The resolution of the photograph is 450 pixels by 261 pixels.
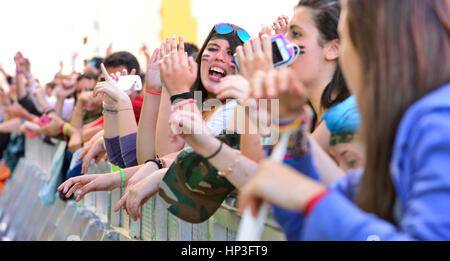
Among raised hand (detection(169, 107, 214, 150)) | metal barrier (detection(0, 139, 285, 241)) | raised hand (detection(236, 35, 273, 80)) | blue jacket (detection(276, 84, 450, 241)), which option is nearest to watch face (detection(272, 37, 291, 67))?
raised hand (detection(236, 35, 273, 80))

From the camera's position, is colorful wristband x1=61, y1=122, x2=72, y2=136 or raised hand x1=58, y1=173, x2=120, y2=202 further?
colorful wristband x1=61, y1=122, x2=72, y2=136

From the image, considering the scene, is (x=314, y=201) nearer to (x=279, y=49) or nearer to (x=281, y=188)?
(x=281, y=188)

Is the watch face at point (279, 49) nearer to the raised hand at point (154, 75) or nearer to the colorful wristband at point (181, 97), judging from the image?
the colorful wristband at point (181, 97)

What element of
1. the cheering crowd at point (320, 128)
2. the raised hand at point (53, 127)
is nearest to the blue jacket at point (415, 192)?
the cheering crowd at point (320, 128)

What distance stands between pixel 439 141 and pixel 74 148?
4.06 m

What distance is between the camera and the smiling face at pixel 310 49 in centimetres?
230

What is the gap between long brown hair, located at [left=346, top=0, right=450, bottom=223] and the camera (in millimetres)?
1161

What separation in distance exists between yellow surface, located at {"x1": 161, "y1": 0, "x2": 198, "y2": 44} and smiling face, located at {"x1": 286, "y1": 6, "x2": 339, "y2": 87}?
226 inches

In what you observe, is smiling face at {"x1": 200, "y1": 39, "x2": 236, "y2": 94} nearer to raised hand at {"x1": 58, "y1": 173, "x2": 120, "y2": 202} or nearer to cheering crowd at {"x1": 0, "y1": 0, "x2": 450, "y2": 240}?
cheering crowd at {"x1": 0, "y1": 0, "x2": 450, "y2": 240}

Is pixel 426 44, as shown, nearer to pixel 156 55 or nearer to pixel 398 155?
pixel 398 155

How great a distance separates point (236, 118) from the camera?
86.4 inches

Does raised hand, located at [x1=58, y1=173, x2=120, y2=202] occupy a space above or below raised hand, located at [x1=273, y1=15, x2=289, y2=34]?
below

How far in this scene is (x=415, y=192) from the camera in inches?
41.8
